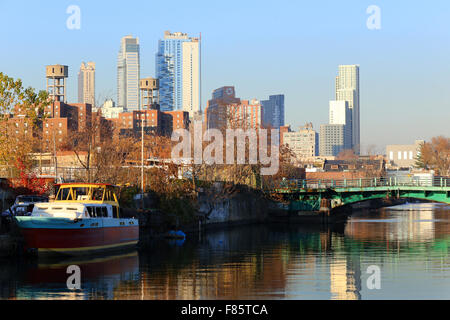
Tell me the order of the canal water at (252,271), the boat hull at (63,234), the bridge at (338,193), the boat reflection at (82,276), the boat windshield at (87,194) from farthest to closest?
the bridge at (338,193)
the boat windshield at (87,194)
the boat hull at (63,234)
the canal water at (252,271)
the boat reflection at (82,276)

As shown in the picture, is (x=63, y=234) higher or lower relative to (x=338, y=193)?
higher

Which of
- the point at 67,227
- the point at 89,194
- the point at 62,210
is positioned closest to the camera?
the point at 67,227

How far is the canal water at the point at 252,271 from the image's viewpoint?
3516 cm

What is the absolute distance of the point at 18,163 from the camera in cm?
6644

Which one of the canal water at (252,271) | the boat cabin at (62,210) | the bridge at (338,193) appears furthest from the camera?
the bridge at (338,193)

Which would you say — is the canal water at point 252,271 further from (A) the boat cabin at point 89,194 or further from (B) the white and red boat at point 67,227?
(A) the boat cabin at point 89,194

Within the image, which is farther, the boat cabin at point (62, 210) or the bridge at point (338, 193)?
the bridge at point (338, 193)

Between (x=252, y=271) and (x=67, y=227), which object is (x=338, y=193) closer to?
(x=67, y=227)

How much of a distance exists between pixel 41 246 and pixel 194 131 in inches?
1739

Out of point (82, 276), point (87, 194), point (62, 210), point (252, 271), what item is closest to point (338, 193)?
point (87, 194)

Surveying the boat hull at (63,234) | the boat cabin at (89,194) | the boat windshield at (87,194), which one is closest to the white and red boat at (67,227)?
the boat hull at (63,234)

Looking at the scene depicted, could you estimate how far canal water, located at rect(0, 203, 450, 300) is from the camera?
115 ft

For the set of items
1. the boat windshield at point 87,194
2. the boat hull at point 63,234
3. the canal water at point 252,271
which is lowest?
the canal water at point 252,271

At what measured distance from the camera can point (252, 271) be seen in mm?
44281
